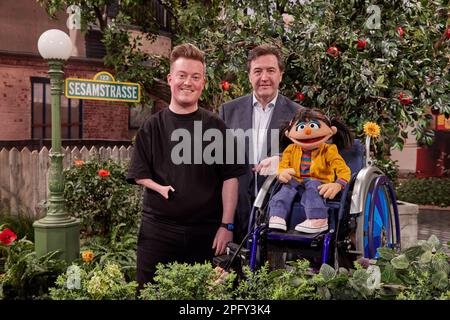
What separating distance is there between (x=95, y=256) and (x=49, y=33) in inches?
95.9

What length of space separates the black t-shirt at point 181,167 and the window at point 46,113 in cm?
1251

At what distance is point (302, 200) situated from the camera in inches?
145

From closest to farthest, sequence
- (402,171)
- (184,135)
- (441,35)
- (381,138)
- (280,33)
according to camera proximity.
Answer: (184,135), (381,138), (280,33), (441,35), (402,171)

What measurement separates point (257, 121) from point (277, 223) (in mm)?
785

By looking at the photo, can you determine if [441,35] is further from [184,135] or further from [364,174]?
[184,135]

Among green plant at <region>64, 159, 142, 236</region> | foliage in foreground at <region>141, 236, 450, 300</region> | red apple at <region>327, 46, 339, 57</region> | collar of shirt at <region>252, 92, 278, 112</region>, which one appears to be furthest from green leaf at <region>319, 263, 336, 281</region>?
green plant at <region>64, 159, 142, 236</region>

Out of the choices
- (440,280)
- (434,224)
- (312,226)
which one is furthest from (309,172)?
(434,224)

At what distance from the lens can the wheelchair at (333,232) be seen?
11.6 feet

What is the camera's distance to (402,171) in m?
18.9

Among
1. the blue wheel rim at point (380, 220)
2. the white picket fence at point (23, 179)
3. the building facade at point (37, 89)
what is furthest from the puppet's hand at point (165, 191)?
the building facade at point (37, 89)

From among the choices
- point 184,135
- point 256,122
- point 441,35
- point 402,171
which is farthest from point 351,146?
point 402,171

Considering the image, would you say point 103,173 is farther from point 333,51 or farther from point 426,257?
point 426,257

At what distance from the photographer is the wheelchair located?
355 cm
